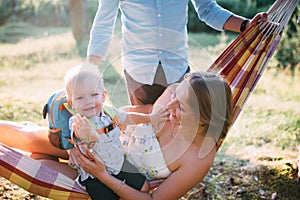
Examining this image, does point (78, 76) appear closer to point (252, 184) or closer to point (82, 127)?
point (82, 127)

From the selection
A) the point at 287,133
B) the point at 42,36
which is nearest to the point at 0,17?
the point at 42,36

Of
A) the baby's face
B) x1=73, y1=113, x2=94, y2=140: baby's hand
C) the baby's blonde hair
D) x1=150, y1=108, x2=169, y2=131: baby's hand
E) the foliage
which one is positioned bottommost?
the foliage

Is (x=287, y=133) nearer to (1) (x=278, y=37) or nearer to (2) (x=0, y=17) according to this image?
(1) (x=278, y=37)

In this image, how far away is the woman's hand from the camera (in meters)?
1.87

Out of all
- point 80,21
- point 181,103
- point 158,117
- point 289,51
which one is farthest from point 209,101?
point 80,21

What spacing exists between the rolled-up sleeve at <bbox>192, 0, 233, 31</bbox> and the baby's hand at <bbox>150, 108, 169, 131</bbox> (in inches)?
26.0

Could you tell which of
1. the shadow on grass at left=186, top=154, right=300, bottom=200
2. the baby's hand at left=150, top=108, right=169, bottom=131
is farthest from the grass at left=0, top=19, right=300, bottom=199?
the baby's hand at left=150, top=108, right=169, bottom=131

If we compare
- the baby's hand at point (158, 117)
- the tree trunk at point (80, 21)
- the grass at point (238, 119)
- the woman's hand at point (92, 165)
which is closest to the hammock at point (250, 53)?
the grass at point (238, 119)

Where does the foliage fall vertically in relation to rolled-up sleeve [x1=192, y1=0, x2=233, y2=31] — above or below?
below

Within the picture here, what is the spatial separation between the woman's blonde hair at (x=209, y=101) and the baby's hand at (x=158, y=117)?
20cm

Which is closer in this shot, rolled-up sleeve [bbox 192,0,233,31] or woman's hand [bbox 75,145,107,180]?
woman's hand [bbox 75,145,107,180]

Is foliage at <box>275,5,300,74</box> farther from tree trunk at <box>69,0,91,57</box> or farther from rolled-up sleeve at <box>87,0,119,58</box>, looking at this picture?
rolled-up sleeve at <box>87,0,119,58</box>

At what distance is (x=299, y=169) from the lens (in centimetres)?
277

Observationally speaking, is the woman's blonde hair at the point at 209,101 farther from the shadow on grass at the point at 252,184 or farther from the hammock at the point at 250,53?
the shadow on grass at the point at 252,184
